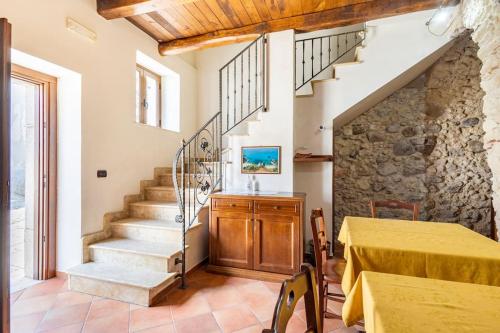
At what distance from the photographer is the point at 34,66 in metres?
2.38

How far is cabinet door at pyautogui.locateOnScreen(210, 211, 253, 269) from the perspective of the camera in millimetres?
2734

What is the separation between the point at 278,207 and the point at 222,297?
1.03 meters

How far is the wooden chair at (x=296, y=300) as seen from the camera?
71 cm

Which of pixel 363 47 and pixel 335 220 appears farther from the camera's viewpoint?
pixel 335 220

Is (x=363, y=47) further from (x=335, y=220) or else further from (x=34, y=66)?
(x=34, y=66)

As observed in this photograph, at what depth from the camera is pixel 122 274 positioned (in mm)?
2355

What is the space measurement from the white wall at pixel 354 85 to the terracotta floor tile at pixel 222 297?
4.54ft

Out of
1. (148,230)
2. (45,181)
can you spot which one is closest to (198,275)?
(148,230)

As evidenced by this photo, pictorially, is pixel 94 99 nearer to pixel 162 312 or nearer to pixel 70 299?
pixel 70 299

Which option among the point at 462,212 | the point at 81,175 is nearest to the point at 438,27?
the point at 462,212

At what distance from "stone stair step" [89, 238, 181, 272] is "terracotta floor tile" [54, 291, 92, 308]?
0.36m

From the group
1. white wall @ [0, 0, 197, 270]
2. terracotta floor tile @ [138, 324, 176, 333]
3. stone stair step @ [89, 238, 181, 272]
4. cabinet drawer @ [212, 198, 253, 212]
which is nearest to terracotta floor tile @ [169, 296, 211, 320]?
terracotta floor tile @ [138, 324, 176, 333]

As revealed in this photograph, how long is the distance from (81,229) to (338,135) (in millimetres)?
3510

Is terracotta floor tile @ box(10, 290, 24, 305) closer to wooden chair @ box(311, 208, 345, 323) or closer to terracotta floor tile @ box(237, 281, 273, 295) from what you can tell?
terracotta floor tile @ box(237, 281, 273, 295)
